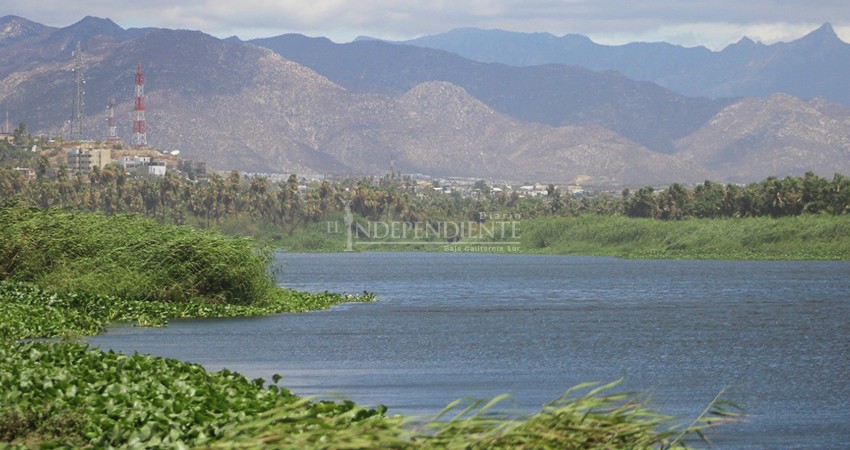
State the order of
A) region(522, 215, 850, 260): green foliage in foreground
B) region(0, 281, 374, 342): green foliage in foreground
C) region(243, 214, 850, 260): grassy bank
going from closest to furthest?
region(0, 281, 374, 342): green foliage in foreground, region(522, 215, 850, 260): green foliage in foreground, region(243, 214, 850, 260): grassy bank

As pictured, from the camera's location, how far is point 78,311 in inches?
1848

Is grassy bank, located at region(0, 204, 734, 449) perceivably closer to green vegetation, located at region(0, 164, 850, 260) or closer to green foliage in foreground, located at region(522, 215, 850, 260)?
green vegetation, located at region(0, 164, 850, 260)

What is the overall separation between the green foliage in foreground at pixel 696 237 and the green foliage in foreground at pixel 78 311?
280 ft

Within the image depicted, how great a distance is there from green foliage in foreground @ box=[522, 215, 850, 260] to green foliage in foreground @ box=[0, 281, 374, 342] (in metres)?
85.3

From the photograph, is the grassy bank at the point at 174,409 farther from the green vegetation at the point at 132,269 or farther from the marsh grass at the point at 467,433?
the green vegetation at the point at 132,269

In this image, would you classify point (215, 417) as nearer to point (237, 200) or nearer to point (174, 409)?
point (174, 409)

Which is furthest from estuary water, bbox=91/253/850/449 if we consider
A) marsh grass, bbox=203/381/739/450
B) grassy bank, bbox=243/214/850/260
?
grassy bank, bbox=243/214/850/260

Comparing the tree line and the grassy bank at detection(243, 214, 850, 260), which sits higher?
the tree line

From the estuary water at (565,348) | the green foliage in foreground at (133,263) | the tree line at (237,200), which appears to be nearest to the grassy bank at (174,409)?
the green foliage in foreground at (133,263)

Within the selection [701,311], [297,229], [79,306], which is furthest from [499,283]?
[297,229]

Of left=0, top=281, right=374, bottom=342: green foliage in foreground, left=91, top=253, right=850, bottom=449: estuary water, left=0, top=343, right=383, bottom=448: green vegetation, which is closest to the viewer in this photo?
left=0, top=343, right=383, bottom=448: green vegetation

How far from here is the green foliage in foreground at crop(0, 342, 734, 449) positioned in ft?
47.8

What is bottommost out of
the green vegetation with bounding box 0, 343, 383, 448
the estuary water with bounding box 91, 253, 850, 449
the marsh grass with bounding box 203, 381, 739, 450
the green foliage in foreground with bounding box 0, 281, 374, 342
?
the estuary water with bounding box 91, 253, 850, 449

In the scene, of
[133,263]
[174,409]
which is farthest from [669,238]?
[174,409]
